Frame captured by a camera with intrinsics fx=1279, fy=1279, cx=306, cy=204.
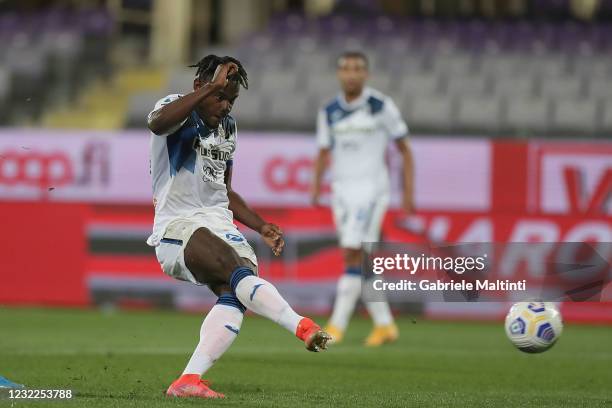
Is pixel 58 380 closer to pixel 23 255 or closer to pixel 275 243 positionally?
pixel 275 243

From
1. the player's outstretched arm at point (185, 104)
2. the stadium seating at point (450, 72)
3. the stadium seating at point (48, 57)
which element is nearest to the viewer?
the player's outstretched arm at point (185, 104)

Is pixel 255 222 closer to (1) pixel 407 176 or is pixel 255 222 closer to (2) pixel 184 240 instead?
(2) pixel 184 240

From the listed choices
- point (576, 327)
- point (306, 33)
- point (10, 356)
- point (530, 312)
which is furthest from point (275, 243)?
point (306, 33)

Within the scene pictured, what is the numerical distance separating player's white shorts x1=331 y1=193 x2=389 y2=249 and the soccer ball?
13.2ft

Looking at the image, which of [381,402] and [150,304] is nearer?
[381,402]

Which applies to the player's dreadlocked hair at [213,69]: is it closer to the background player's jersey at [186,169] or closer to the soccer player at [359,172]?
the background player's jersey at [186,169]

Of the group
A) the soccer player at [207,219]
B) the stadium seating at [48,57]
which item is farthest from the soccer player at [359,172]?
the stadium seating at [48,57]

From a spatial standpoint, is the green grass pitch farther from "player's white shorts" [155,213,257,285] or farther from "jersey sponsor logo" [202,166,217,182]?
"jersey sponsor logo" [202,166,217,182]

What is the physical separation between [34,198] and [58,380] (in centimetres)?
806

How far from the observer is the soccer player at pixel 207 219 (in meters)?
6.59

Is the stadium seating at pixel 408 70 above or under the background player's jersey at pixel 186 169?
under

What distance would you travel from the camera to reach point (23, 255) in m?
15.1

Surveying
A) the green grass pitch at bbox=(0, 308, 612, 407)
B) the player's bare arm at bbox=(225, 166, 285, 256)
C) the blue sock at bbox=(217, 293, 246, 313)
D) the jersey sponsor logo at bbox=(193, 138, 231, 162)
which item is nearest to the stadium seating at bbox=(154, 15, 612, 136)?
the green grass pitch at bbox=(0, 308, 612, 407)

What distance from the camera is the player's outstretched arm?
256 inches
